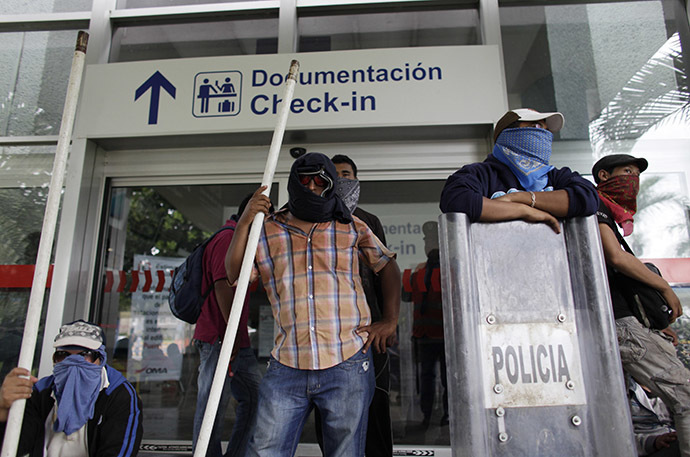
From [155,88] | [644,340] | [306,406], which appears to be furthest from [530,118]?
[155,88]

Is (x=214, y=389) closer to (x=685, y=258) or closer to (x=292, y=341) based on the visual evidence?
(x=292, y=341)

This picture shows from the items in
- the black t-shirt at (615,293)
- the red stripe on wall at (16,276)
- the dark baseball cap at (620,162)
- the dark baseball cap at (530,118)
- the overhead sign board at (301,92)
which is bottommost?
the black t-shirt at (615,293)

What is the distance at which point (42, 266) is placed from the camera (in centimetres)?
167

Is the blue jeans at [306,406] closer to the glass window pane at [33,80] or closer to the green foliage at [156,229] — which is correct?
the green foliage at [156,229]

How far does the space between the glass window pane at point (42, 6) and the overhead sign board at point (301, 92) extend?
3.07 ft

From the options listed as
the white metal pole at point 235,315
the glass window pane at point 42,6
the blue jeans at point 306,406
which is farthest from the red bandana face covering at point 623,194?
the glass window pane at point 42,6

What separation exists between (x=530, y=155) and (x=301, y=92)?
210 centimetres

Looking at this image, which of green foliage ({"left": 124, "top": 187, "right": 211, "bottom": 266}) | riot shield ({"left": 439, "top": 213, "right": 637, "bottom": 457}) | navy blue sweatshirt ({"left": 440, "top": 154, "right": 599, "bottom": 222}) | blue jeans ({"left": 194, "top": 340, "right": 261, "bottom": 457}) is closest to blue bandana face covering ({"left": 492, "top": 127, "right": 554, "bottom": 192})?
navy blue sweatshirt ({"left": 440, "top": 154, "right": 599, "bottom": 222})

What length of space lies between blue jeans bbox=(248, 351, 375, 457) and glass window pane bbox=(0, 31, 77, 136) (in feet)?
10.7

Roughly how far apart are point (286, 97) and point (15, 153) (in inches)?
128

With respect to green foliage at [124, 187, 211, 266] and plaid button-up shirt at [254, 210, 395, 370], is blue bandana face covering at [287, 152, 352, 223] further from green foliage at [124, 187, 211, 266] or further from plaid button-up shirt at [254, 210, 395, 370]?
green foliage at [124, 187, 211, 266]

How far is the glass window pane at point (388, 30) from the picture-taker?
3840 mm

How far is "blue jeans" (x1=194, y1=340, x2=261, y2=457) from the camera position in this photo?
2801mm

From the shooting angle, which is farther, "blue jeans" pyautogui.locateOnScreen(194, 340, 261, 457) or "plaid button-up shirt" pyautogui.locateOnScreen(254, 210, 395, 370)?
"blue jeans" pyautogui.locateOnScreen(194, 340, 261, 457)
